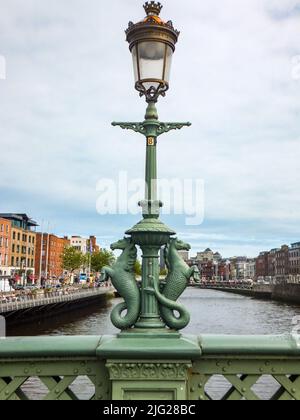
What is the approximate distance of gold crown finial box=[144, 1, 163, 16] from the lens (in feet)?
16.2

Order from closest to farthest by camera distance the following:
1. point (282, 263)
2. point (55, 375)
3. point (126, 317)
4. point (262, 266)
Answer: point (55, 375) → point (126, 317) → point (282, 263) → point (262, 266)

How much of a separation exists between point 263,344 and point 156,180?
182 cm

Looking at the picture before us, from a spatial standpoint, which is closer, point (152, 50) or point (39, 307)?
point (152, 50)

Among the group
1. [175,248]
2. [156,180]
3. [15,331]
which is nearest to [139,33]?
[156,180]

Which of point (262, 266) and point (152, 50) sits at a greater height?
point (262, 266)

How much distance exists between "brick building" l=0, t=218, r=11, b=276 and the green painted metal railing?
296ft

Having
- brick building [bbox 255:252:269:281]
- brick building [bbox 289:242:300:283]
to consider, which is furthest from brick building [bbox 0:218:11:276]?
brick building [bbox 255:252:269:281]

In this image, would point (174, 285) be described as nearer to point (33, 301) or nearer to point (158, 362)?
point (158, 362)

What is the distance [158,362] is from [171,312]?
1.78 ft

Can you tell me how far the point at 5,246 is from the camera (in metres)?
93.2

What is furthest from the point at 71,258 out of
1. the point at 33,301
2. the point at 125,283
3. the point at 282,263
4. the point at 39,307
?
the point at 125,283
